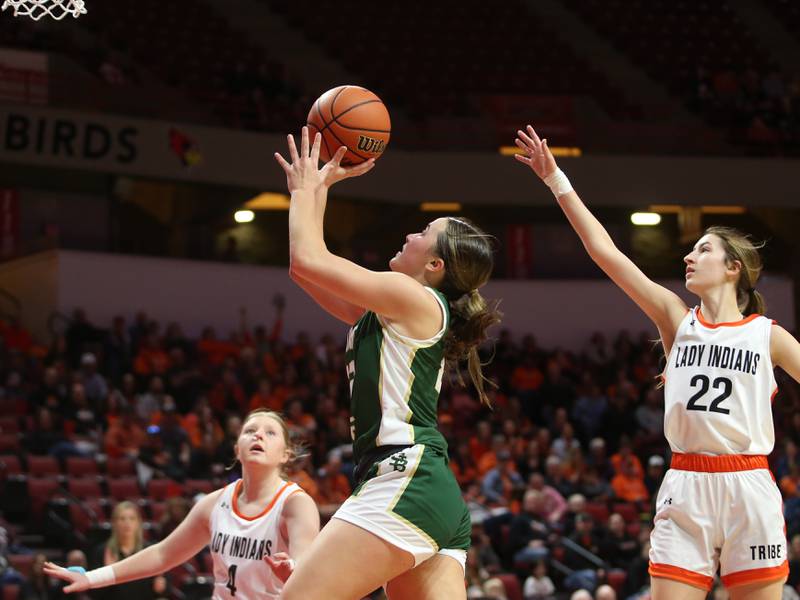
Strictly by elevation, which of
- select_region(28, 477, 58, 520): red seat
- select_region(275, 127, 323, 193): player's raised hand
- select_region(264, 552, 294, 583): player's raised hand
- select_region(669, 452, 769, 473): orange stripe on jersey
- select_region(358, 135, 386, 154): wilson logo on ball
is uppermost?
select_region(358, 135, 386, 154): wilson logo on ball

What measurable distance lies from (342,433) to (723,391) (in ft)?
34.6

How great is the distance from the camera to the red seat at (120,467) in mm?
13062

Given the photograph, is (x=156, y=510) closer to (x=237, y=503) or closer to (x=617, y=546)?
(x=617, y=546)

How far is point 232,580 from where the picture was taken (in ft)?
17.0

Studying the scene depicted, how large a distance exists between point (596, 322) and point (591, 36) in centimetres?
637

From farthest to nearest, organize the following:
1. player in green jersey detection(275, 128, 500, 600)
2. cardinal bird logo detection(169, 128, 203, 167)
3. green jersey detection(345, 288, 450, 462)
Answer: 1. cardinal bird logo detection(169, 128, 203, 167)
2. green jersey detection(345, 288, 450, 462)
3. player in green jersey detection(275, 128, 500, 600)

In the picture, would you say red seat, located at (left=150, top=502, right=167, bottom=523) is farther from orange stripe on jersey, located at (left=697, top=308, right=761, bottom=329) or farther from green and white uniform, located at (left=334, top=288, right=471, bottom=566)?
green and white uniform, located at (left=334, top=288, right=471, bottom=566)

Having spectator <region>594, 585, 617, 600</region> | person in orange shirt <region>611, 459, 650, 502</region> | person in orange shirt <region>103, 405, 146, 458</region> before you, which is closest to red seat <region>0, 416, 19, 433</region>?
person in orange shirt <region>103, 405, 146, 458</region>

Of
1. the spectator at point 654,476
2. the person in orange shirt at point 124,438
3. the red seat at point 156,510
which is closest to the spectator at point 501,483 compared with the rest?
the spectator at point 654,476

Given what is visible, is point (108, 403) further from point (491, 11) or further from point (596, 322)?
point (491, 11)

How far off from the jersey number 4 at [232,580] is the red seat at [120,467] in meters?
8.18

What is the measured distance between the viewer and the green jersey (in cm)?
405

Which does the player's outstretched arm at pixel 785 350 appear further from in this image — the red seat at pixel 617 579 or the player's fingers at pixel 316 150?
the red seat at pixel 617 579

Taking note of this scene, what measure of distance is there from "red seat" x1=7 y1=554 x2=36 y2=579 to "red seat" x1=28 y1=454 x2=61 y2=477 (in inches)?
80.8
